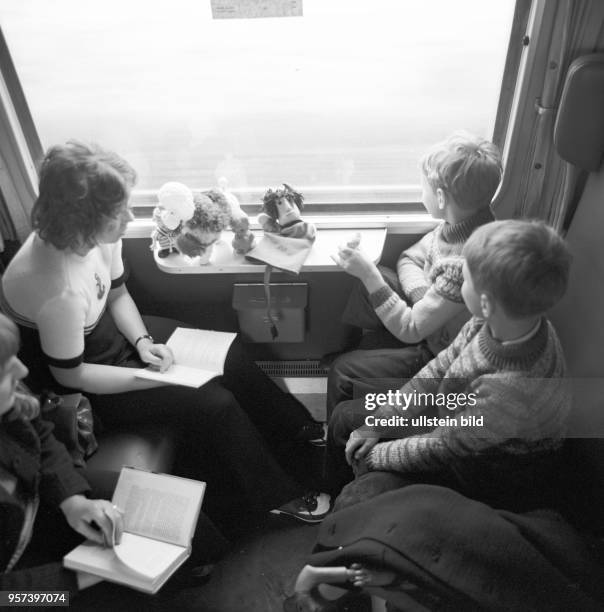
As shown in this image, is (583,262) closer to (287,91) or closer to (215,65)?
(287,91)

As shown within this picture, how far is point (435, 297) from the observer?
1.38 metres

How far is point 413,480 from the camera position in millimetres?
1262

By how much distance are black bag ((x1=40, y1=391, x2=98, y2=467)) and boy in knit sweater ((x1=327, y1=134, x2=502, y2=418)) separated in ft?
2.52

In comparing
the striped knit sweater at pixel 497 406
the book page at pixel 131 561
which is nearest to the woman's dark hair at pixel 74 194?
the book page at pixel 131 561

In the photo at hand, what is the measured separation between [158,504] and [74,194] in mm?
839

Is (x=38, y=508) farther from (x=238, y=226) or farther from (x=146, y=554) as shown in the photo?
(x=238, y=226)

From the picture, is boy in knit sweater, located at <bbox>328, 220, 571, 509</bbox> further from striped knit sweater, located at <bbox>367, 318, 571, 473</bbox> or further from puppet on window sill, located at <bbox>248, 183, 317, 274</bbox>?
puppet on window sill, located at <bbox>248, 183, 317, 274</bbox>

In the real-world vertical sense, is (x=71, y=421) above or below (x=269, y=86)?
below

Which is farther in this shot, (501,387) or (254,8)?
(254,8)

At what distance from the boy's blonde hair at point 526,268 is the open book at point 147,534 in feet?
3.06

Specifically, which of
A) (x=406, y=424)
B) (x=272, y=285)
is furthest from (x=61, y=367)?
(x=406, y=424)

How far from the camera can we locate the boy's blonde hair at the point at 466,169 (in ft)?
4.30

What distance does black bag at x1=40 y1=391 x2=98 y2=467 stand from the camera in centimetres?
131

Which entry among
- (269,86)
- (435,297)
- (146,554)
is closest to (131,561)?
(146,554)
